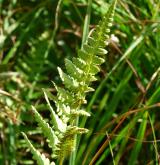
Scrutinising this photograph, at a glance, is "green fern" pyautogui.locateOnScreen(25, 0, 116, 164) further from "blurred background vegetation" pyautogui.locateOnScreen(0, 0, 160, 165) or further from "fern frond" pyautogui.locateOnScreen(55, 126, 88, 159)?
"blurred background vegetation" pyautogui.locateOnScreen(0, 0, 160, 165)

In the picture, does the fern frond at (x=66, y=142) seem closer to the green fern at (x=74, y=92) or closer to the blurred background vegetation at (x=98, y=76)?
the green fern at (x=74, y=92)

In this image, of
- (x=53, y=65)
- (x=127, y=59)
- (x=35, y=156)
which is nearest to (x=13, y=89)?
(x=53, y=65)

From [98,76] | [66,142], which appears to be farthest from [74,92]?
[98,76]

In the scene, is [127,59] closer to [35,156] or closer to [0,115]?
[0,115]

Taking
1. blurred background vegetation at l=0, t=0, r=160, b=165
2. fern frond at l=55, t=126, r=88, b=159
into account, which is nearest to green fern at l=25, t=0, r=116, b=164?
fern frond at l=55, t=126, r=88, b=159

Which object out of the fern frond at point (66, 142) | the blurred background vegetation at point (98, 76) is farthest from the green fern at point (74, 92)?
the blurred background vegetation at point (98, 76)

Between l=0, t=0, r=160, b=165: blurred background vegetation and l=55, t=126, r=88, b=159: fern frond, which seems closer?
l=55, t=126, r=88, b=159: fern frond

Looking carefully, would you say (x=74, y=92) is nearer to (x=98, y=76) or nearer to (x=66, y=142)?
(x=66, y=142)

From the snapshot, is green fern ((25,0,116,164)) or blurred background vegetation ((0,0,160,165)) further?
blurred background vegetation ((0,0,160,165))

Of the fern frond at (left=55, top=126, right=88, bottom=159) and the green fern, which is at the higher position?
the green fern
